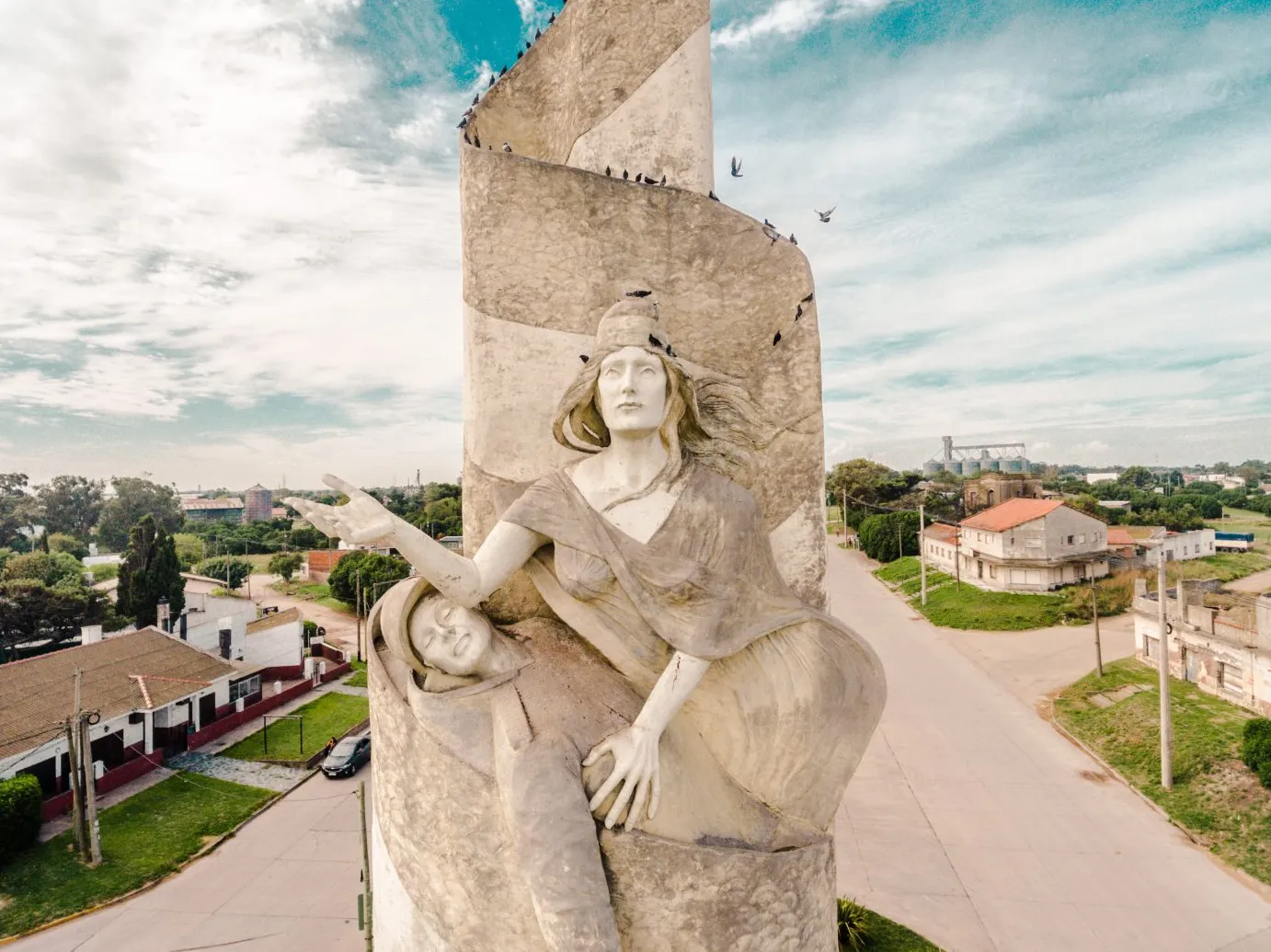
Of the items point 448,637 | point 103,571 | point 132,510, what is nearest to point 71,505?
point 132,510

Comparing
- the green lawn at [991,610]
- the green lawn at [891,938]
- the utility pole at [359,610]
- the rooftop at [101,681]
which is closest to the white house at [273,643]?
the rooftop at [101,681]

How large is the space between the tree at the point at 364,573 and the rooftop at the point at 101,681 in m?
12.6

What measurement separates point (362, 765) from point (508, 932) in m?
15.3

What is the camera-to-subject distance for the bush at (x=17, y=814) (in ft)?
40.0

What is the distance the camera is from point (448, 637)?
10.4 feet

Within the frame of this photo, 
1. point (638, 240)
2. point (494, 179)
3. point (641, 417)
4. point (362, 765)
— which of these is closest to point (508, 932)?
point (641, 417)

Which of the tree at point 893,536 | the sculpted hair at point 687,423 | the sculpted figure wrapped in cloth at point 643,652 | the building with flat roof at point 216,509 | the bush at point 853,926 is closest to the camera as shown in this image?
the sculpted figure wrapped in cloth at point 643,652

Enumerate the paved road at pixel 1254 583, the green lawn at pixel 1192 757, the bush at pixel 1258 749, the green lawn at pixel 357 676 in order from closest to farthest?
the green lawn at pixel 1192 757 → the bush at pixel 1258 749 → the green lawn at pixel 357 676 → the paved road at pixel 1254 583

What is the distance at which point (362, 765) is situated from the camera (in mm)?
16453

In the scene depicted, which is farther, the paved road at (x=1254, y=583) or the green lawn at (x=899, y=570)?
the green lawn at (x=899, y=570)

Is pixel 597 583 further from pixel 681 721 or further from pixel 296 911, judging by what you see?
pixel 296 911

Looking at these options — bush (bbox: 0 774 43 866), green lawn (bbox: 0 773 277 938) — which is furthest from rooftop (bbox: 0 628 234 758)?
green lawn (bbox: 0 773 277 938)

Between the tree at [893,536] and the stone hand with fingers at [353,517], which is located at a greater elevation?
the stone hand with fingers at [353,517]

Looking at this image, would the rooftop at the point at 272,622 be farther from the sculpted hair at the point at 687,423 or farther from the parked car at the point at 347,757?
the sculpted hair at the point at 687,423
